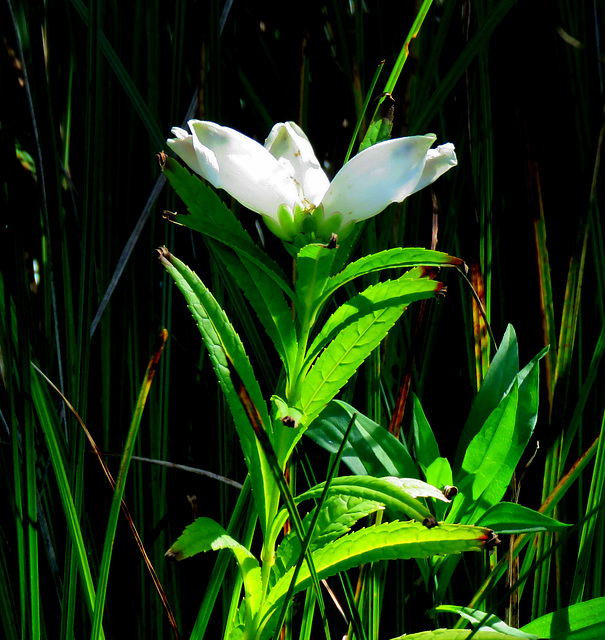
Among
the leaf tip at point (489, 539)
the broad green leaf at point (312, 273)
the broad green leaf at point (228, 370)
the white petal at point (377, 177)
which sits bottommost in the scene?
the leaf tip at point (489, 539)

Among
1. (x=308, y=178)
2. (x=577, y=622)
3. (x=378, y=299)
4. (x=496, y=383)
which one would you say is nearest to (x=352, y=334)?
(x=378, y=299)

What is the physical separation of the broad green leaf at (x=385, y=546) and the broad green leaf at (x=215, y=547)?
0.01 meters

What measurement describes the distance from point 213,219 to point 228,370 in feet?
0.43

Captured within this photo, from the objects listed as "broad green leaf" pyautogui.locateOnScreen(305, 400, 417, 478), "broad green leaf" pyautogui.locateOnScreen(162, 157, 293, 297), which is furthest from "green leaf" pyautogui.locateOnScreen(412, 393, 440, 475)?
"broad green leaf" pyautogui.locateOnScreen(162, 157, 293, 297)

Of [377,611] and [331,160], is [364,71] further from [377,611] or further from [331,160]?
[377,611]

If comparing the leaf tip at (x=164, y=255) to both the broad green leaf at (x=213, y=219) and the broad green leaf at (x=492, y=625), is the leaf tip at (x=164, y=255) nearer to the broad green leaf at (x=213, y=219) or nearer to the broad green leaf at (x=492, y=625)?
the broad green leaf at (x=213, y=219)

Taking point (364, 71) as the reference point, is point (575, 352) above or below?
below

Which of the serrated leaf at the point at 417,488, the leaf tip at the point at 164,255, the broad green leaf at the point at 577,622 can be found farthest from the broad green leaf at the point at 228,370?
the broad green leaf at the point at 577,622

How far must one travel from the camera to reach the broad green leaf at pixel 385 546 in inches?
18.0

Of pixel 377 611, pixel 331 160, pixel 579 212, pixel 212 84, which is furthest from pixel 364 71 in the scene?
pixel 377 611

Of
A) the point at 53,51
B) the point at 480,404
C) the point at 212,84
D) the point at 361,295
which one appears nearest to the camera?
the point at 361,295

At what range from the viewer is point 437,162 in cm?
50

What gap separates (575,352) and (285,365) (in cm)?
53

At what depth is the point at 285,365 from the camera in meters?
0.51
